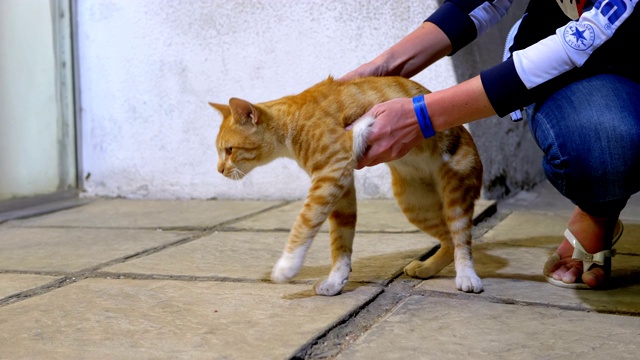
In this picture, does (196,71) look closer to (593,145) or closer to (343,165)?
(343,165)

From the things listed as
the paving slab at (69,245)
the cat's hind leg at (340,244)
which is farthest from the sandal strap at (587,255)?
the paving slab at (69,245)

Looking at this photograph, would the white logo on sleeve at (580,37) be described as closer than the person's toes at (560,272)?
Yes

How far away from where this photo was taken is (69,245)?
235 centimetres

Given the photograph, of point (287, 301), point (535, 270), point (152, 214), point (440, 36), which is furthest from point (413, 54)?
point (152, 214)

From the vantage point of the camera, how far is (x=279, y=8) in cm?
312

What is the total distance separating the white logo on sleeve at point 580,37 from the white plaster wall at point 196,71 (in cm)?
140

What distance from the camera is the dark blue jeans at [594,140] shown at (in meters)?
1.54

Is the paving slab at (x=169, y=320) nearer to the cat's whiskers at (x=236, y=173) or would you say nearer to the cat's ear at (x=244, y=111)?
the cat's whiskers at (x=236, y=173)

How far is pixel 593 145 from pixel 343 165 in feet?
1.81

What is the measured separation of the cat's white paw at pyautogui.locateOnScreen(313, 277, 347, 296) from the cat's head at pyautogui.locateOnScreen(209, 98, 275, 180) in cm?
41

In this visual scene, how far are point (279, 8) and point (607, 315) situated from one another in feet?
6.86

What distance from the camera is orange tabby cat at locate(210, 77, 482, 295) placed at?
5.44 feet

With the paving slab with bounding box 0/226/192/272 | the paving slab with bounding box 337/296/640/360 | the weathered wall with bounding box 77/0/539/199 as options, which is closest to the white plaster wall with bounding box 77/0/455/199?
the weathered wall with bounding box 77/0/539/199

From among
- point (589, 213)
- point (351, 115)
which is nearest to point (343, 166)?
point (351, 115)
